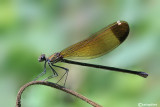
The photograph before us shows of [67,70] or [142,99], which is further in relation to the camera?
[67,70]

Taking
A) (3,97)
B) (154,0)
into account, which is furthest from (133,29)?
(3,97)

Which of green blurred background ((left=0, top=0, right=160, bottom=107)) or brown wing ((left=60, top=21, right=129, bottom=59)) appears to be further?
brown wing ((left=60, top=21, right=129, bottom=59))

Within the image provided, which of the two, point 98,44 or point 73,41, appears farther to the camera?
point 73,41

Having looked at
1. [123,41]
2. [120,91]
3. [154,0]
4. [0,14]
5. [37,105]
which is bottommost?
[37,105]

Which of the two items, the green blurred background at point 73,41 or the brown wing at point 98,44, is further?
the brown wing at point 98,44

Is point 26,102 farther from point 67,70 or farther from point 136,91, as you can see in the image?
point 136,91
